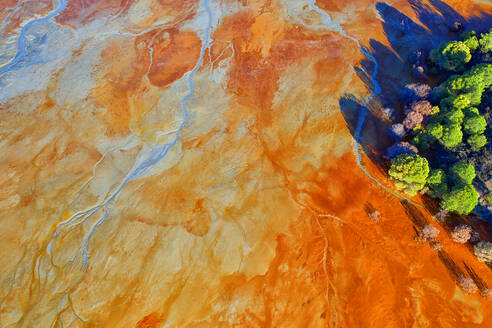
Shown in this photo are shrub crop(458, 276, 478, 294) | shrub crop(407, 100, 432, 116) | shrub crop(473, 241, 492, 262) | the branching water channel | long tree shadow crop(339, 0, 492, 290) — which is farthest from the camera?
shrub crop(407, 100, 432, 116)

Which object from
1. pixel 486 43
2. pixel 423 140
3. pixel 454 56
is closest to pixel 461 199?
pixel 423 140

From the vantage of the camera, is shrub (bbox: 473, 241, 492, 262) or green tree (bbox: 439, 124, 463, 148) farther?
green tree (bbox: 439, 124, 463, 148)

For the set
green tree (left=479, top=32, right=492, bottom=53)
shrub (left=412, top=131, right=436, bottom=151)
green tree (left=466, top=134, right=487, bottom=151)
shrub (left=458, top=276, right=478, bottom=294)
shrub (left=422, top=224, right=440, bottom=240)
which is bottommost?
shrub (left=458, top=276, right=478, bottom=294)

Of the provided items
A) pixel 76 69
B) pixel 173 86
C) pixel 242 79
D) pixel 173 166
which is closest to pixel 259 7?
pixel 242 79

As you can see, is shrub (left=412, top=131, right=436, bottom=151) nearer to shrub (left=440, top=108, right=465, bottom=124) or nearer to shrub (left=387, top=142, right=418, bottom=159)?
shrub (left=387, top=142, right=418, bottom=159)

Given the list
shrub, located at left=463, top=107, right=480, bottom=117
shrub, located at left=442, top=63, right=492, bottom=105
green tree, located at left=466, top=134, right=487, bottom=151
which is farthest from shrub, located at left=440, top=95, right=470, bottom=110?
A: green tree, located at left=466, top=134, right=487, bottom=151

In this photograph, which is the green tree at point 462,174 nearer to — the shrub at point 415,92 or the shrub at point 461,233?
the shrub at point 461,233

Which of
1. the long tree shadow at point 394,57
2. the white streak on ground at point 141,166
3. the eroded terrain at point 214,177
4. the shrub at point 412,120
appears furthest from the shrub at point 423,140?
the white streak on ground at point 141,166
